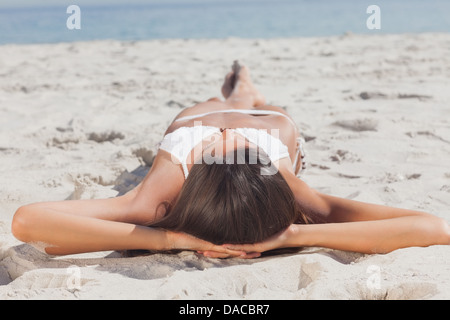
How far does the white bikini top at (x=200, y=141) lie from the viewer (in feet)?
7.27

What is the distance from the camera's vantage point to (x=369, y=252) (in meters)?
1.86

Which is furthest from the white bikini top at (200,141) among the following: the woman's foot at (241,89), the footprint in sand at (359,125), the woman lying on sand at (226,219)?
the footprint in sand at (359,125)

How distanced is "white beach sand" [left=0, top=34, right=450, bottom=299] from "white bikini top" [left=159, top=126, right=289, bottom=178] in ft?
1.49

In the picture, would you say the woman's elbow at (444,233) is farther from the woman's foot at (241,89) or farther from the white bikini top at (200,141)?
the woman's foot at (241,89)

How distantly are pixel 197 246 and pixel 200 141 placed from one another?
1.98ft

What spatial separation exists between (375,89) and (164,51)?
3.73 m

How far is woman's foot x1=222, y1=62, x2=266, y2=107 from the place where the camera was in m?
3.51

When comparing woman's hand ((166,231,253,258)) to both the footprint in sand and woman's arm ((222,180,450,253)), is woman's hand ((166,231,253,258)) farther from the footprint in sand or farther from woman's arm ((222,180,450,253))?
the footprint in sand

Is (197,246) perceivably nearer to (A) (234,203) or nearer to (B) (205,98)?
(A) (234,203)

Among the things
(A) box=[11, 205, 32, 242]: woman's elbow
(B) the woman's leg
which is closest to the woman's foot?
(B) the woman's leg
